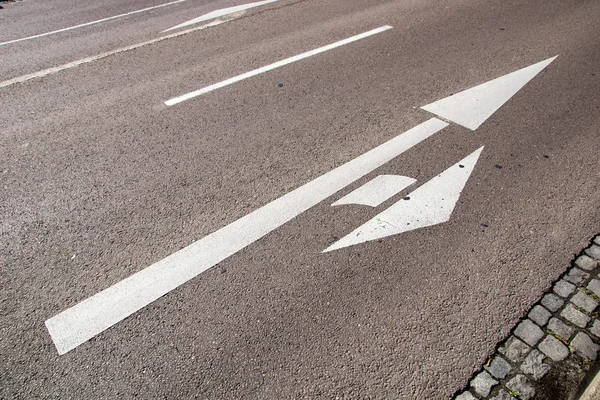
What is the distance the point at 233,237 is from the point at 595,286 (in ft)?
9.50

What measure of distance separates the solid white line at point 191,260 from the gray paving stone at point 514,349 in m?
1.97

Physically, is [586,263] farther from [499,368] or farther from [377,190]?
[377,190]

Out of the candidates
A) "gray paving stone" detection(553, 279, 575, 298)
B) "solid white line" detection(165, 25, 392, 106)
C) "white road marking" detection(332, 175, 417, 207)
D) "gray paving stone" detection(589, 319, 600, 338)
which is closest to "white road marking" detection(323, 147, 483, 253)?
"white road marking" detection(332, 175, 417, 207)

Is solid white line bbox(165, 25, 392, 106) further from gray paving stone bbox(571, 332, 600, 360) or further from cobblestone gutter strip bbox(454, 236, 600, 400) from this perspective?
gray paving stone bbox(571, 332, 600, 360)

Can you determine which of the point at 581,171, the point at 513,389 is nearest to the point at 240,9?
the point at 581,171

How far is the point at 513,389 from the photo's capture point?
301 centimetres

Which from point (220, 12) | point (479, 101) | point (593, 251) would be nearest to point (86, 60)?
point (220, 12)

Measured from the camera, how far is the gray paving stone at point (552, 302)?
350 cm

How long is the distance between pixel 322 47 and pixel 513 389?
5.98m

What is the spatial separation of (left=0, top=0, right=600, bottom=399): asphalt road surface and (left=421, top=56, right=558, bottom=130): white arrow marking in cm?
12

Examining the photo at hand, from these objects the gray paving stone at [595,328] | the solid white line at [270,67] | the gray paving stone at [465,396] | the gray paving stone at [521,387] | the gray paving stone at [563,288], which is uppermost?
the solid white line at [270,67]

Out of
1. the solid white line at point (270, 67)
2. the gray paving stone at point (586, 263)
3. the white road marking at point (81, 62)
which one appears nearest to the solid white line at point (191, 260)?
the gray paving stone at point (586, 263)

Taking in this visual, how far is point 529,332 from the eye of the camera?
10.9 ft

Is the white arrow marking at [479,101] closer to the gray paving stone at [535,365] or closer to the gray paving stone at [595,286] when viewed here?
the gray paving stone at [595,286]
